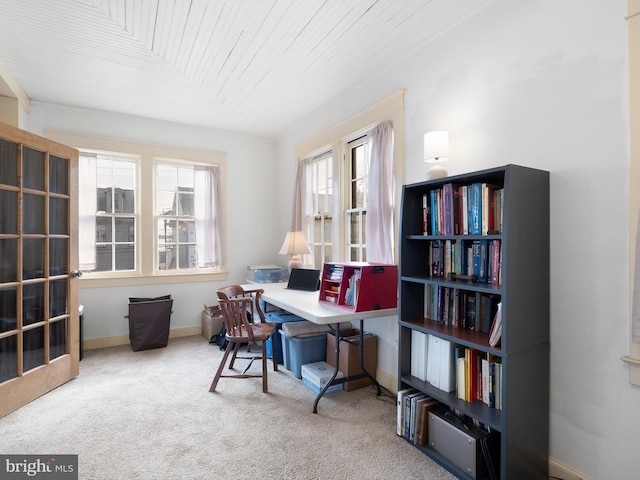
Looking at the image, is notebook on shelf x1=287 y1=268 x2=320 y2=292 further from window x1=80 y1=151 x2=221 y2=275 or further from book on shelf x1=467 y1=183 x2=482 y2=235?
book on shelf x1=467 y1=183 x2=482 y2=235

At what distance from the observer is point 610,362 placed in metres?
1.64

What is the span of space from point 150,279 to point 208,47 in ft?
9.31

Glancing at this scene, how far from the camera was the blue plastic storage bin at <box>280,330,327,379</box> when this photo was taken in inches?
124

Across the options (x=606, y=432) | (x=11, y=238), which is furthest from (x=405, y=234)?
(x=11, y=238)

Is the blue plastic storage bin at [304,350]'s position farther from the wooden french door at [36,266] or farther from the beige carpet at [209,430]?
the wooden french door at [36,266]

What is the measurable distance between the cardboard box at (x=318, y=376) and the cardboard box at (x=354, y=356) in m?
0.07

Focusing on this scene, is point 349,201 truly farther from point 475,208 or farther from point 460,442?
point 460,442

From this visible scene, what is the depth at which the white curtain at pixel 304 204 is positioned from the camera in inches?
164

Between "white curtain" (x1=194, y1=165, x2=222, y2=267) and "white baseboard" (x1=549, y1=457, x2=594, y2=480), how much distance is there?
154 inches

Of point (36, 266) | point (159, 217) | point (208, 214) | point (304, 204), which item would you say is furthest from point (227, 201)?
point (36, 266)

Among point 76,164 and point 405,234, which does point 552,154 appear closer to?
point 405,234

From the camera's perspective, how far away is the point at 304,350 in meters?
3.16

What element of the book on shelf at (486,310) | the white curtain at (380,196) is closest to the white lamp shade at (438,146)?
the white curtain at (380,196)

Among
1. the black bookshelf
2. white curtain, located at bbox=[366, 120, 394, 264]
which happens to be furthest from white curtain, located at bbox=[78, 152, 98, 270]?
the black bookshelf
